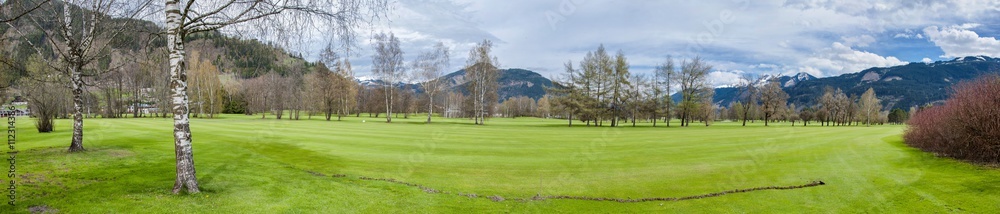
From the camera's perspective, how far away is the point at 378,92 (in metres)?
111

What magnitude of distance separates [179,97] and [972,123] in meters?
23.1

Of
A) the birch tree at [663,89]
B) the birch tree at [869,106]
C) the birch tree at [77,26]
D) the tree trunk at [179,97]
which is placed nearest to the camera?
the tree trunk at [179,97]

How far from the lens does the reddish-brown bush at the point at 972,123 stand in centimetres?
1333

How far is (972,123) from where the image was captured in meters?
14.3

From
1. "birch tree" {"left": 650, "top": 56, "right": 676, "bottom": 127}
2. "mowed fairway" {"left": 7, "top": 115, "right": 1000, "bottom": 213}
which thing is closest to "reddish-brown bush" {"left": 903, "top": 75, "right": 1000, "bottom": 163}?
"mowed fairway" {"left": 7, "top": 115, "right": 1000, "bottom": 213}

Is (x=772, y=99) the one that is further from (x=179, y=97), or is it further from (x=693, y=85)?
(x=179, y=97)

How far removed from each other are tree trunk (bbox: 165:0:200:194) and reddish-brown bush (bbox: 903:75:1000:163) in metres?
22.1

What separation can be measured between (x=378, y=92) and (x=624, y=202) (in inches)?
4184

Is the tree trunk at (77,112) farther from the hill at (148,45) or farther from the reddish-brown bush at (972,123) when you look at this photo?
the reddish-brown bush at (972,123)

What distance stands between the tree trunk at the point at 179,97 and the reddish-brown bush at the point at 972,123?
22.1 metres

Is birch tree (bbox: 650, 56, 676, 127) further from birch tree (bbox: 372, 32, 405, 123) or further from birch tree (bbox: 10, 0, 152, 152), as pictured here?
birch tree (bbox: 10, 0, 152, 152)

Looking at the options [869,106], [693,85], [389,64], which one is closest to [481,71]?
[389,64]

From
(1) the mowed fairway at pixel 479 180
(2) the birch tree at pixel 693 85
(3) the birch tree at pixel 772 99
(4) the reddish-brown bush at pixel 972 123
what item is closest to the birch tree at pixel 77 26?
(1) the mowed fairway at pixel 479 180

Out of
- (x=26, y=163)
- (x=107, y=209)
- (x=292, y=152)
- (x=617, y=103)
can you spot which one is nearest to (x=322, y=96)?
(x=617, y=103)
